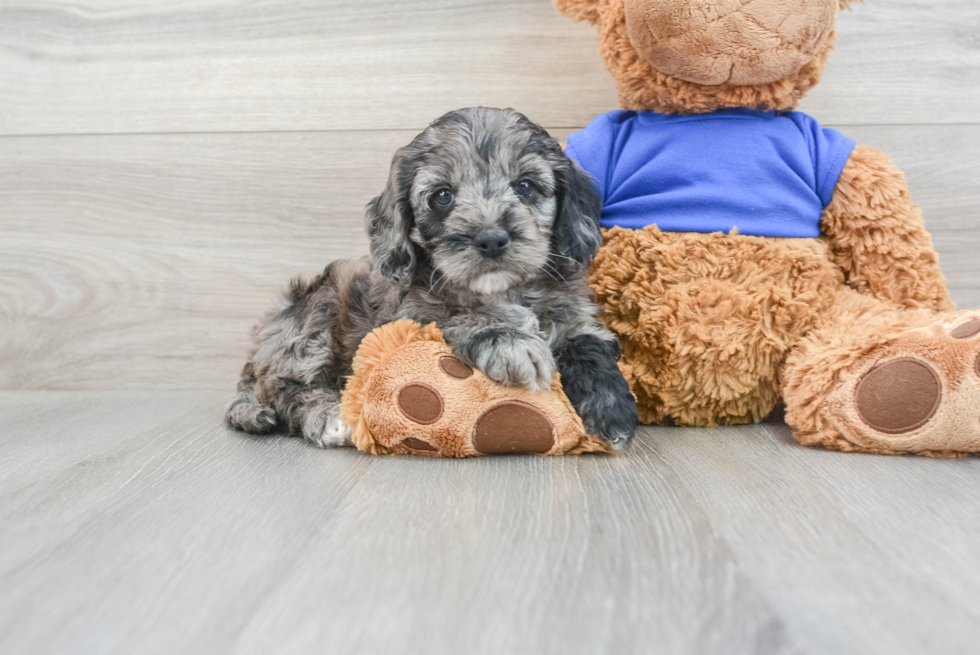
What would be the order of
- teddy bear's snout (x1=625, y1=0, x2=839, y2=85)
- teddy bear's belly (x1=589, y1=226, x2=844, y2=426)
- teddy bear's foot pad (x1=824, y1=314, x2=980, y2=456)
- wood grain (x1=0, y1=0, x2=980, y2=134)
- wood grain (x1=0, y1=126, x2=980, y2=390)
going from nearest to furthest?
1. teddy bear's foot pad (x1=824, y1=314, x2=980, y2=456)
2. teddy bear's snout (x1=625, y1=0, x2=839, y2=85)
3. teddy bear's belly (x1=589, y1=226, x2=844, y2=426)
4. wood grain (x1=0, y1=0, x2=980, y2=134)
5. wood grain (x1=0, y1=126, x2=980, y2=390)

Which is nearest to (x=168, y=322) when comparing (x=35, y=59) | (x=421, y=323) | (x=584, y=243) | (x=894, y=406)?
(x=35, y=59)

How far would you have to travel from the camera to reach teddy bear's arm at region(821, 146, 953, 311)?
1.59m

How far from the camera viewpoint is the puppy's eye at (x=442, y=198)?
1.44 metres

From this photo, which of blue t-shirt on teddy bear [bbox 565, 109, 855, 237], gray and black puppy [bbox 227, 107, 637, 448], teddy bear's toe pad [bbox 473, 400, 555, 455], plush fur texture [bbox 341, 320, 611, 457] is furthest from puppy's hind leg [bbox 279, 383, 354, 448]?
blue t-shirt on teddy bear [bbox 565, 109, 855, 237]

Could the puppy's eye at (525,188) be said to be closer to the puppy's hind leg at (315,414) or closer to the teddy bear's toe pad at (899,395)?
the puppy's hind leg at (315,414)

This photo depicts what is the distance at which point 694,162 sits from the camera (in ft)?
5.23

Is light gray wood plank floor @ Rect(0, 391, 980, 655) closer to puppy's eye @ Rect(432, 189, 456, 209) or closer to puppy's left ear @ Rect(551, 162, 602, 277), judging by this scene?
puppy's left ear @ Rect(551, 162, 602, 277)

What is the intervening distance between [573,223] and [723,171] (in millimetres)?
385

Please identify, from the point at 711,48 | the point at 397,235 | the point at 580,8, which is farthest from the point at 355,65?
the point at 711,48

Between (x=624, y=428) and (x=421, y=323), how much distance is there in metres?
0.47

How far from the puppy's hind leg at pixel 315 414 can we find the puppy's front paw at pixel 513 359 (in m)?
0.37

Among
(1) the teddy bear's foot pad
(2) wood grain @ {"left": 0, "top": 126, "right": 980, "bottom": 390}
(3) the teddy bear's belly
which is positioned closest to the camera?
(1) the teddy bear's foot pad

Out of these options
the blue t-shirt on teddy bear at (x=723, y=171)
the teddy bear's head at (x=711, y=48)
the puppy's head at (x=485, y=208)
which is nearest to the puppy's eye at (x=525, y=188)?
the puppy's head at (x=485, y=208)

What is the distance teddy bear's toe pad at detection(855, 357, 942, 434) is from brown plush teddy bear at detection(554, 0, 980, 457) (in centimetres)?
10
